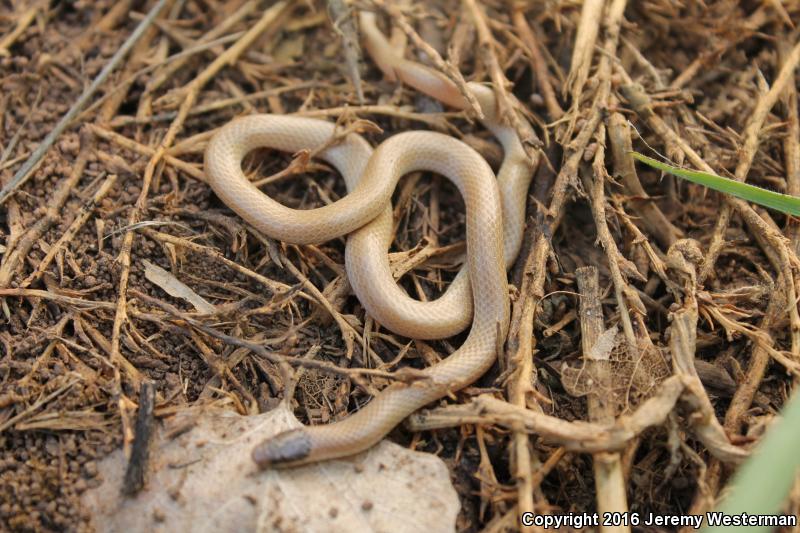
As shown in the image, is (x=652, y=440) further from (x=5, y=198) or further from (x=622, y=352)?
(x=5, y=198)

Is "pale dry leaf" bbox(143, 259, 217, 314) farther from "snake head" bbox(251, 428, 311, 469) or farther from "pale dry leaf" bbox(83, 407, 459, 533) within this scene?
"snake head" bbox(251, 428, 311, 469)

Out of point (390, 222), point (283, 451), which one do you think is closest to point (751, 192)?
point (390, 222)

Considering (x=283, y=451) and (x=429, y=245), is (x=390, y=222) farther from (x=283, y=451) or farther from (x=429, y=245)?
(x=283, y=451)

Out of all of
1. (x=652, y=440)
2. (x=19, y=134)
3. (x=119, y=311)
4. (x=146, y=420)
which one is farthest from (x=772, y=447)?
(x=19, y=134)

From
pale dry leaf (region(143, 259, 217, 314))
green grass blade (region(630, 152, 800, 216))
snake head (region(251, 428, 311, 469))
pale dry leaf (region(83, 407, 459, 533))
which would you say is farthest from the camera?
pale dry leaf (region(143, 259, 217, 314))

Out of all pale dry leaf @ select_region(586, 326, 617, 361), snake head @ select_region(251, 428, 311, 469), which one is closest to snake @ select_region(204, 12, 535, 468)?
snake head @ select_region(251, 428, 311, 469)
